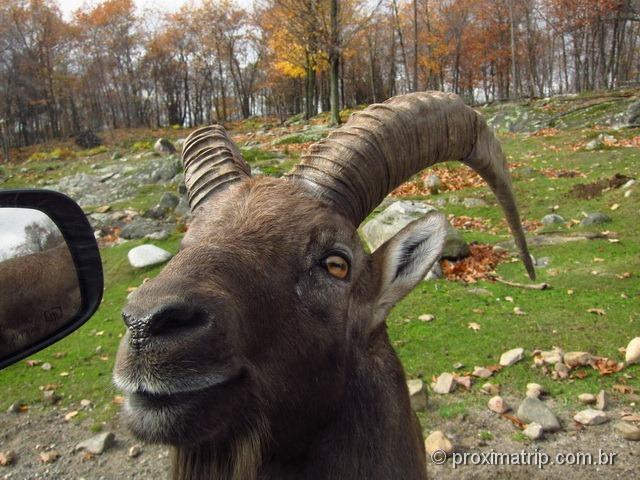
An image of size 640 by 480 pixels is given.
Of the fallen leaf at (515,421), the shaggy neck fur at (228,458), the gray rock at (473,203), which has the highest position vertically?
the shaggy neck fur at (228,458)

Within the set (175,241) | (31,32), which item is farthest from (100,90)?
(175,241)

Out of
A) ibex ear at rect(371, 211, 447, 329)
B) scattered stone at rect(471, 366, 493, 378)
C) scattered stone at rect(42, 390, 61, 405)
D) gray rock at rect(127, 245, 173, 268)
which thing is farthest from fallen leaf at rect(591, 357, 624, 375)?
gray rock at rect(127, 245, 173, 268)

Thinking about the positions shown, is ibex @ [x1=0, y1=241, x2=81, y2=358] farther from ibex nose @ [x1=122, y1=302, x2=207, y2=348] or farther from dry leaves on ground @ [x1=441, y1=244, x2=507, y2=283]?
dry leaves on ground @ [x1=441, y1=244, x2=507, y2=283]

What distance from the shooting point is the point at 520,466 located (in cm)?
484

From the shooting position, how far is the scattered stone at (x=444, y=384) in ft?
19.9

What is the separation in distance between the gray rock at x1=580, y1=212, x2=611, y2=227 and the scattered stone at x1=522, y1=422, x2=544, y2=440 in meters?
7.59

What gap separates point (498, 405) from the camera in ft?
18.5

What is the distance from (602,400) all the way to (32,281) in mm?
5427

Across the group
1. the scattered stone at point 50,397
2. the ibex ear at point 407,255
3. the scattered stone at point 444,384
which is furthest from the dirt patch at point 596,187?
the scattered stone at point 50,397

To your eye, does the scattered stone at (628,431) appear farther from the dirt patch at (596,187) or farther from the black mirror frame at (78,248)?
the dirt patch at (596,187)

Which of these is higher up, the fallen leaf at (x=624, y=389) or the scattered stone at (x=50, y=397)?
the fallen leaf at (x=624, y=389)

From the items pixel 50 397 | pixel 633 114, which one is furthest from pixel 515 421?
pixel 633 114

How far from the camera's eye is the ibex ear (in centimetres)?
305

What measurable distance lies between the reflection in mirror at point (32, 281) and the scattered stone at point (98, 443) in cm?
342
